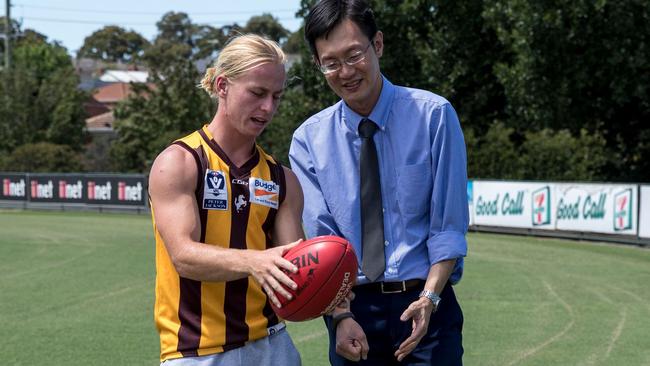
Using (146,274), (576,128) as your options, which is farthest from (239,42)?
(576,128)

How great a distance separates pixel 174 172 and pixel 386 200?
3.14ft

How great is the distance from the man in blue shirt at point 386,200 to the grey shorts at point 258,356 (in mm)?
239

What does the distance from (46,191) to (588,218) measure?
20986mm

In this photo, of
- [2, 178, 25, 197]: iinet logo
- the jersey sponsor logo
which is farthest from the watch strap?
[2, 178, 25, 197]: iinet logo

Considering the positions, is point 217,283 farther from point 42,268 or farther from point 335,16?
point 42,268

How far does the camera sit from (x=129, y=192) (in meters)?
33.1

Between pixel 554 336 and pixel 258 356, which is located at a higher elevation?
pixel 258 356

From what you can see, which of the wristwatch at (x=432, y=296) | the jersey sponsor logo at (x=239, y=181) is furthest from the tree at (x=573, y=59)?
the jersey sponsor logo at (x=239, y=181)

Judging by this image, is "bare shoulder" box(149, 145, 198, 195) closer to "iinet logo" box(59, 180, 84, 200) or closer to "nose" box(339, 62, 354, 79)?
"nose" box(339, 62, 354, 79)

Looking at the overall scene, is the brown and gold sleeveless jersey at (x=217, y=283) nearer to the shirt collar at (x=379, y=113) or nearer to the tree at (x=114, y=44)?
the shirt collar at (x=379, y=113)

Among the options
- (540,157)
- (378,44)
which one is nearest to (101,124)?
(540,157)

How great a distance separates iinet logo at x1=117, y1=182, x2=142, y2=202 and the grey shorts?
29509 mm

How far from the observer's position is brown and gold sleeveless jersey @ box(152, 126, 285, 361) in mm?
3711

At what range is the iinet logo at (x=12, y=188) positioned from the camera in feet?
118
